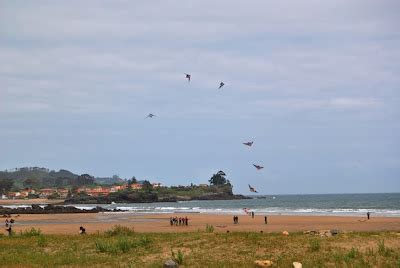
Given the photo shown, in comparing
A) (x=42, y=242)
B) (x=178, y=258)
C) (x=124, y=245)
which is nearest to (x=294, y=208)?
(x=42, y=242)

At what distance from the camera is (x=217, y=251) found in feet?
64.7

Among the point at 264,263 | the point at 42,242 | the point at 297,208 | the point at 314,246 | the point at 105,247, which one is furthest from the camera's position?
the point at 297,208

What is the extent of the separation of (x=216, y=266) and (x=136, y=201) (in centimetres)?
14827

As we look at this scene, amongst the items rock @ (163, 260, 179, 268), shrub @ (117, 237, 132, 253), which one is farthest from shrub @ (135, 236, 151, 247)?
rock @ (163, 260, 179, 268)

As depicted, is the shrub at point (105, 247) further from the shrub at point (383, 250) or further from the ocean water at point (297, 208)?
the ocean water at point (297, 208)

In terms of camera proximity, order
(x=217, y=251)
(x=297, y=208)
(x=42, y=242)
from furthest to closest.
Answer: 1. (x=297, y=208)
2. (x=42, y=242)
3. (x=217, y=251)

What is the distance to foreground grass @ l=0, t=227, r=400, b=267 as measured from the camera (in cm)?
1761

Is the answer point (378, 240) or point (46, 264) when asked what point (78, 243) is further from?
point (378, 240)

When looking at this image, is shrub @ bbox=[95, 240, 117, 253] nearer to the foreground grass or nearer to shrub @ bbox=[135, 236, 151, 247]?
the foreground grass

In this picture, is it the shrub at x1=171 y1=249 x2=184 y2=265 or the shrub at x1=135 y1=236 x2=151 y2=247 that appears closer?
the shrub at x1=171 y1=249 x2=184 y2=265

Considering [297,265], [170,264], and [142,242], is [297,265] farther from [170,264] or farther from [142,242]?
[142,242]

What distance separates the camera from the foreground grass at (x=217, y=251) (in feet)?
57.8

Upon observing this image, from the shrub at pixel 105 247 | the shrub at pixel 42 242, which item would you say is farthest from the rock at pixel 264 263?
the shrub at pixel 42 242

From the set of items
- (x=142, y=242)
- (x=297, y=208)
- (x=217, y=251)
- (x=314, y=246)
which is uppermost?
(x=297, y=208)
